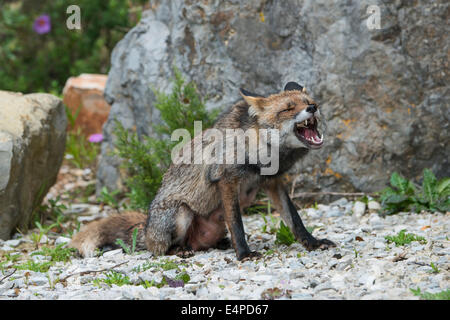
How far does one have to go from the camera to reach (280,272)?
4.32 metres

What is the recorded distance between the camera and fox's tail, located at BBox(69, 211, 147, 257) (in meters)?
5.58

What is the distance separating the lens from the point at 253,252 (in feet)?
16.2

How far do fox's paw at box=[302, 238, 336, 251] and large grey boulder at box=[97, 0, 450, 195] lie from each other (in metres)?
2.00

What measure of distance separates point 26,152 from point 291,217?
3.32 metres

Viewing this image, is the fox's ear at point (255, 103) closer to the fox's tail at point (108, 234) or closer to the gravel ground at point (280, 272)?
the gravel ground at point (280, 272)

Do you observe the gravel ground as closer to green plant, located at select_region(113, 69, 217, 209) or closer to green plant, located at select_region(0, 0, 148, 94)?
green plant, located at select_region(113, 69, 217, 209)

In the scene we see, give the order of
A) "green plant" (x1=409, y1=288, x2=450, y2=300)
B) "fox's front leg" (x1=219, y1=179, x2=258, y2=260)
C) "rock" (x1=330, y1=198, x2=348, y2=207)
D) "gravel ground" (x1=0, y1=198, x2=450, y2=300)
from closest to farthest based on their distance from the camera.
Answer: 1. "green plant" (x1=409, y1=288, x2=450, y2=300)
2. "gravel ground" (x1=0, y1=198, x2=450, y2=300)
3. "fox's front leg" (x1=219, y1=179, x2=258, y2=260)
4. "rock" (x1=330, y1=198, x2=348, y2=207)

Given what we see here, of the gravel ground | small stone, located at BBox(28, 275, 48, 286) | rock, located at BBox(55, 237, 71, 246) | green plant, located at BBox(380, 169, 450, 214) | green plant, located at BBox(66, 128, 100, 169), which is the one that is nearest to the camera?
the gravel ground

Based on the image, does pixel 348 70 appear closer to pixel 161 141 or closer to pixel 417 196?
pixel 417 196

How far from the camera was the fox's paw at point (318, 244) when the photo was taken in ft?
16.6

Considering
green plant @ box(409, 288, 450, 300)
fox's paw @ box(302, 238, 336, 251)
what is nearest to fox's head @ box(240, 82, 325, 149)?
fox's paw @ box(302, 238, 336, 251)

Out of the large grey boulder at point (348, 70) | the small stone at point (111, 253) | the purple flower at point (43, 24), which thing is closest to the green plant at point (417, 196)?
the large grey boulder at point (348, 70)

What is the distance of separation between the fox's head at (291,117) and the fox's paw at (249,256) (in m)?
1.00
